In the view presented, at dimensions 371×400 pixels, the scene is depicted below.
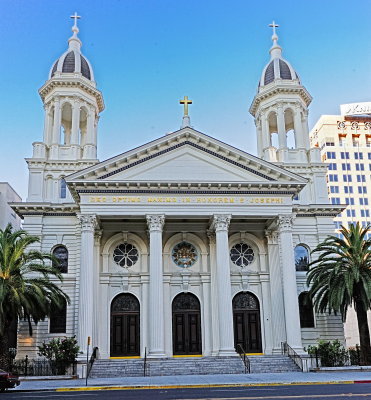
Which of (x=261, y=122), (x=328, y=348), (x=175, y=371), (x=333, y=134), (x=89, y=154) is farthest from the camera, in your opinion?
(x=333, y=134)

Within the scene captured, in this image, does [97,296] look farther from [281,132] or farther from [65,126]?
[281,132]

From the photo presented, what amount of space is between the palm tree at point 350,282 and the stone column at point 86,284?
13486 millimetres

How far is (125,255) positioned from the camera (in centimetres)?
3706

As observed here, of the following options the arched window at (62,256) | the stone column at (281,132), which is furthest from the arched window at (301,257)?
the arched window at (62,256)

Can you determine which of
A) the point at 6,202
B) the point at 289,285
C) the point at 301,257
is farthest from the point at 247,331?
the point at 6,202

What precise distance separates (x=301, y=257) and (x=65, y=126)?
71.3ft

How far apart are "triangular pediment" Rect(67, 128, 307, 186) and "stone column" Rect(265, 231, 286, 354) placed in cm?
508

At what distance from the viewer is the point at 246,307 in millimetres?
36812

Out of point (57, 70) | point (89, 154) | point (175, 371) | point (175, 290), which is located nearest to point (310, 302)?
point (175, 290)

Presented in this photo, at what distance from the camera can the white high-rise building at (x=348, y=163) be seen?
326ft

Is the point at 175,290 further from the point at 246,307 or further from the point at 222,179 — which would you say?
the point at 222,179

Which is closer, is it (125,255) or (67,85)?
(125,255)

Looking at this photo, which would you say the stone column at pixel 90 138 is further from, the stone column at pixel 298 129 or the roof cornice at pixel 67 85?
the stone column at pixel 298 129

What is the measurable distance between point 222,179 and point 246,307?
30.6ft
